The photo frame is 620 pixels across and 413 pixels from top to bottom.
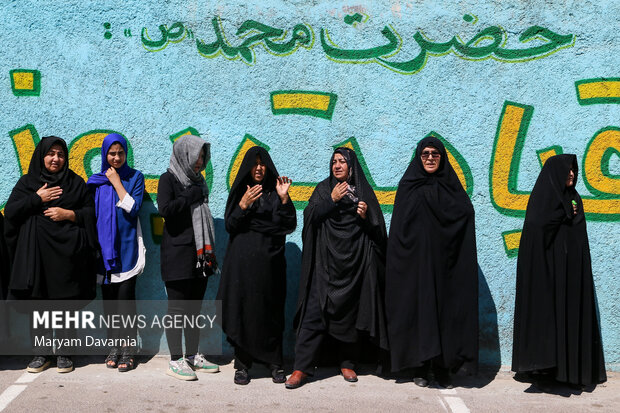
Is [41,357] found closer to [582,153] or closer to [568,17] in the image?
[582,153]

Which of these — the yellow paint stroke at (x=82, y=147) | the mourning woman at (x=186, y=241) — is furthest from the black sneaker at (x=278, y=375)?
the yellow paint stroke at (x=82, y=147)

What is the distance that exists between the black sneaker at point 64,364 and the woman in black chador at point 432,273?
2.19 metres

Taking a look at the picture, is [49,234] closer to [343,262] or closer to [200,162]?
[200,162]

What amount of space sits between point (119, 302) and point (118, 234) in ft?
1.59

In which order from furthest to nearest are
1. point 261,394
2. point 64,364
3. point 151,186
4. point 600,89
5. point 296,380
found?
1. point 151,186
2. point 600,89
3. point 64,364
4. point 296,380
5. point 261,394

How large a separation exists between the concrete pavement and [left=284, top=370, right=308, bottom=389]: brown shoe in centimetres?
4

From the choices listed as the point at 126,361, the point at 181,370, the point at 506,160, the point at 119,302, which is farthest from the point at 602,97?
the point at 126,361

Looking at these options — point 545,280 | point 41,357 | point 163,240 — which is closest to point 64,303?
point 41,357

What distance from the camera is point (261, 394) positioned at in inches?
189

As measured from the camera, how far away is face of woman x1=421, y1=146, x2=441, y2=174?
16.5 feet

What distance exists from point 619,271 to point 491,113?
4.86 ft

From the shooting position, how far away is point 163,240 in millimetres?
5238

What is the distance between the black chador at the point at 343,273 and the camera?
5.00 metres

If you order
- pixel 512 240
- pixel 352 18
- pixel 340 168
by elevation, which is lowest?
pixel 512 240
